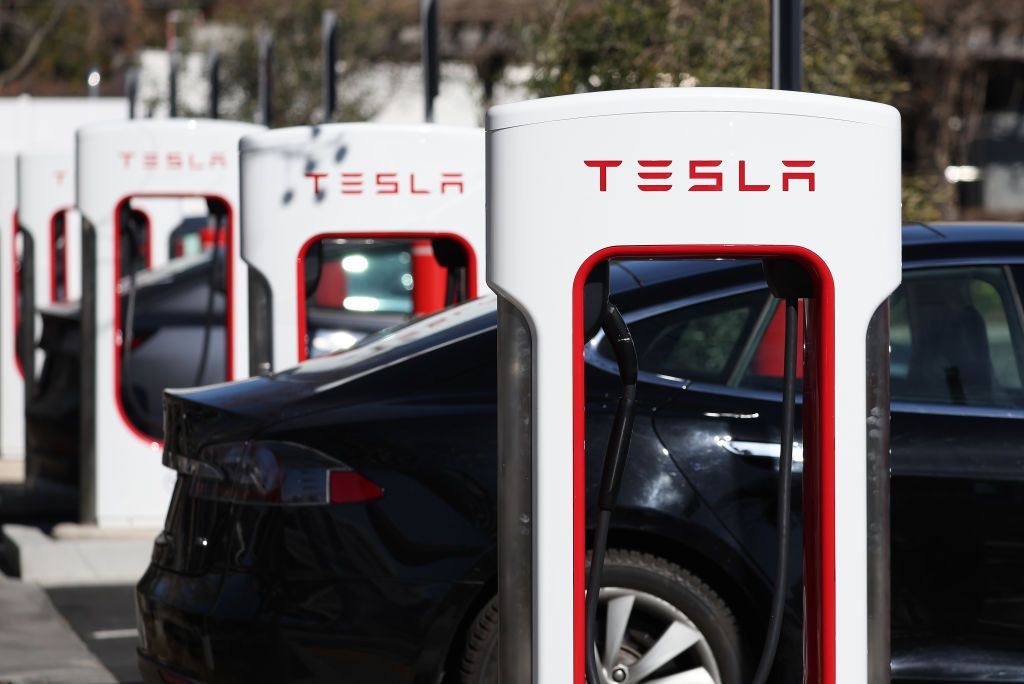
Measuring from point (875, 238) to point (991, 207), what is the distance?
26.0 metres

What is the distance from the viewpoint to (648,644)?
4.51 m

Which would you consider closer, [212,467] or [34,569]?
[212,467]

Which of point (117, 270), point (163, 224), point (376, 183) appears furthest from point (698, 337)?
point (163, 224)

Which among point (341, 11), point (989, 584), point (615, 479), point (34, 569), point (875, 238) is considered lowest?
point (34, 569)

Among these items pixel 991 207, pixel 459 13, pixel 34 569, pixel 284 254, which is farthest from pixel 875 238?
pixel 991 207

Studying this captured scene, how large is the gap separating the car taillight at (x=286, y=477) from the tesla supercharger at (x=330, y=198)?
95.8 inches

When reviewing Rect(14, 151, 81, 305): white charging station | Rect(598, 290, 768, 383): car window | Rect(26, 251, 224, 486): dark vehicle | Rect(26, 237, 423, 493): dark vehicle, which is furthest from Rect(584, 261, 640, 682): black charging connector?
Rect(14, 151, 81, 305): white charging station

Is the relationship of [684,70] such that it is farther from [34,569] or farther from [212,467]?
[212,467]

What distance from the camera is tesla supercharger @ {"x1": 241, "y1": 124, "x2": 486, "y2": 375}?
7.09m

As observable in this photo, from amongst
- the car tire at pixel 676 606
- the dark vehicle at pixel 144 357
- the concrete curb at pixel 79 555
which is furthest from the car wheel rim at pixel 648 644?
the dark vehicle at pixel 144 357

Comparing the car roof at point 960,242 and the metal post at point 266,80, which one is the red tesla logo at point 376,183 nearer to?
the car roof at point 960,242

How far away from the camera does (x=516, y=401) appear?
3.44 m

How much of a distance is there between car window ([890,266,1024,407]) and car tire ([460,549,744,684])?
81cm

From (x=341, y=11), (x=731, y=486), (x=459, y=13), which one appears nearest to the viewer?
(x=731, y=486)
